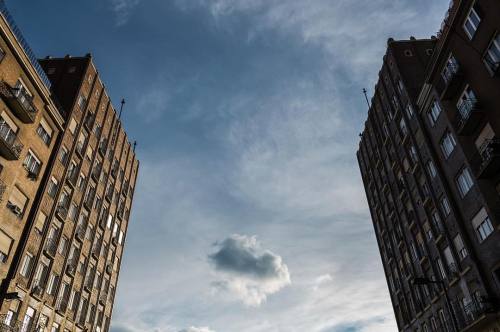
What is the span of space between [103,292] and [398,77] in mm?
34360

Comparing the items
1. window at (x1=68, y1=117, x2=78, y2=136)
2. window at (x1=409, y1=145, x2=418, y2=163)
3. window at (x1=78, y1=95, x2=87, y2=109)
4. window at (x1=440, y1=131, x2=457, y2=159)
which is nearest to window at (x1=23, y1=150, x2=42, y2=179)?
window at (x1=68, y1=117, x2=78, y2=136)

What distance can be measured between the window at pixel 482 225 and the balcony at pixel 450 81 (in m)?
8.33

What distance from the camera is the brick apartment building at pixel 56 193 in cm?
2531

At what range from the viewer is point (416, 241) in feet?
120

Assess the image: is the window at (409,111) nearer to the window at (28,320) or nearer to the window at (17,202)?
the window at (17,202)

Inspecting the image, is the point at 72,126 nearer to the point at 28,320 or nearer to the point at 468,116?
the point at 28,320

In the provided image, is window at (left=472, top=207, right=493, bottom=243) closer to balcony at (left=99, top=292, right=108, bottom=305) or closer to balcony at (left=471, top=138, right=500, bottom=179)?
balcony at (left=471, top=138, right=500, bottom=179)

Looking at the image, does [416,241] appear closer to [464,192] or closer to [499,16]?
[464,192]

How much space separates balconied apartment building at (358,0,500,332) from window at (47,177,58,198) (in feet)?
85.4

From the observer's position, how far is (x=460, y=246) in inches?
1150

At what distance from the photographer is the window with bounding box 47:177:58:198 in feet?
97.9

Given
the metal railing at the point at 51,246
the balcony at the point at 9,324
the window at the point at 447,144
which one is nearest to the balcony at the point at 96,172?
the metal railing at the point at 51,246

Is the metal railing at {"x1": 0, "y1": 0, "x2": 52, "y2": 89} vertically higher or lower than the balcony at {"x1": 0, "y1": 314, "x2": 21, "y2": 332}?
higher

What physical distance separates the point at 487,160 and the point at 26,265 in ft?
94.2
